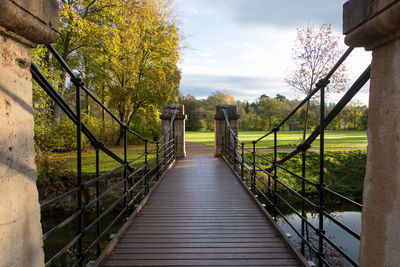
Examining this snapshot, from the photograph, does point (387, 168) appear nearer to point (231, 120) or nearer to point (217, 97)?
point (231, 120)

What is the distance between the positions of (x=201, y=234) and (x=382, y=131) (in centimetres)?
266

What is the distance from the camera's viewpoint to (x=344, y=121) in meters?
46.9

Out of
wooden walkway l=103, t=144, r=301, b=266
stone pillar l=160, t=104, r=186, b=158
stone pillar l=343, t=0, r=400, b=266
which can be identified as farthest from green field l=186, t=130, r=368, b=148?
stone pillar l=343, t=0, r=400, b=266

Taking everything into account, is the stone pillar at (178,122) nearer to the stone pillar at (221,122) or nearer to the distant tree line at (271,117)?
the stone pillar at (221,122)

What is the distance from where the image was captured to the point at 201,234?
137 inches

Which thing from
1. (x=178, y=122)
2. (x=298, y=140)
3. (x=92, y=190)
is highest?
(x=178, y=122)

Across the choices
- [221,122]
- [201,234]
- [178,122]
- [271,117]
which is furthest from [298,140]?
[271,117]

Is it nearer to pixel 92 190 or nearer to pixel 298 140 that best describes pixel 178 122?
pixel 92 190

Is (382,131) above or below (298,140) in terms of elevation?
above

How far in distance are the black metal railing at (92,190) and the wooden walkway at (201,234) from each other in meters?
0.35

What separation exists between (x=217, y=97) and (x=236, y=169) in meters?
53.8

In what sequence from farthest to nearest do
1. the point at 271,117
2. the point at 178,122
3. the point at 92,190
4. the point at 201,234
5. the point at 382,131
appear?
the point at 271,117, the point at 178,122, the point at 92,190, the point at 201,234, the point at 382,131

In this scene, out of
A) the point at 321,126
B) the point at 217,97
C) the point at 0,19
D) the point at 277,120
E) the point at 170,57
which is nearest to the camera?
the point at 0,19

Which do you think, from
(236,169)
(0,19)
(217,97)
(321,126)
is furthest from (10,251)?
(217,97)
